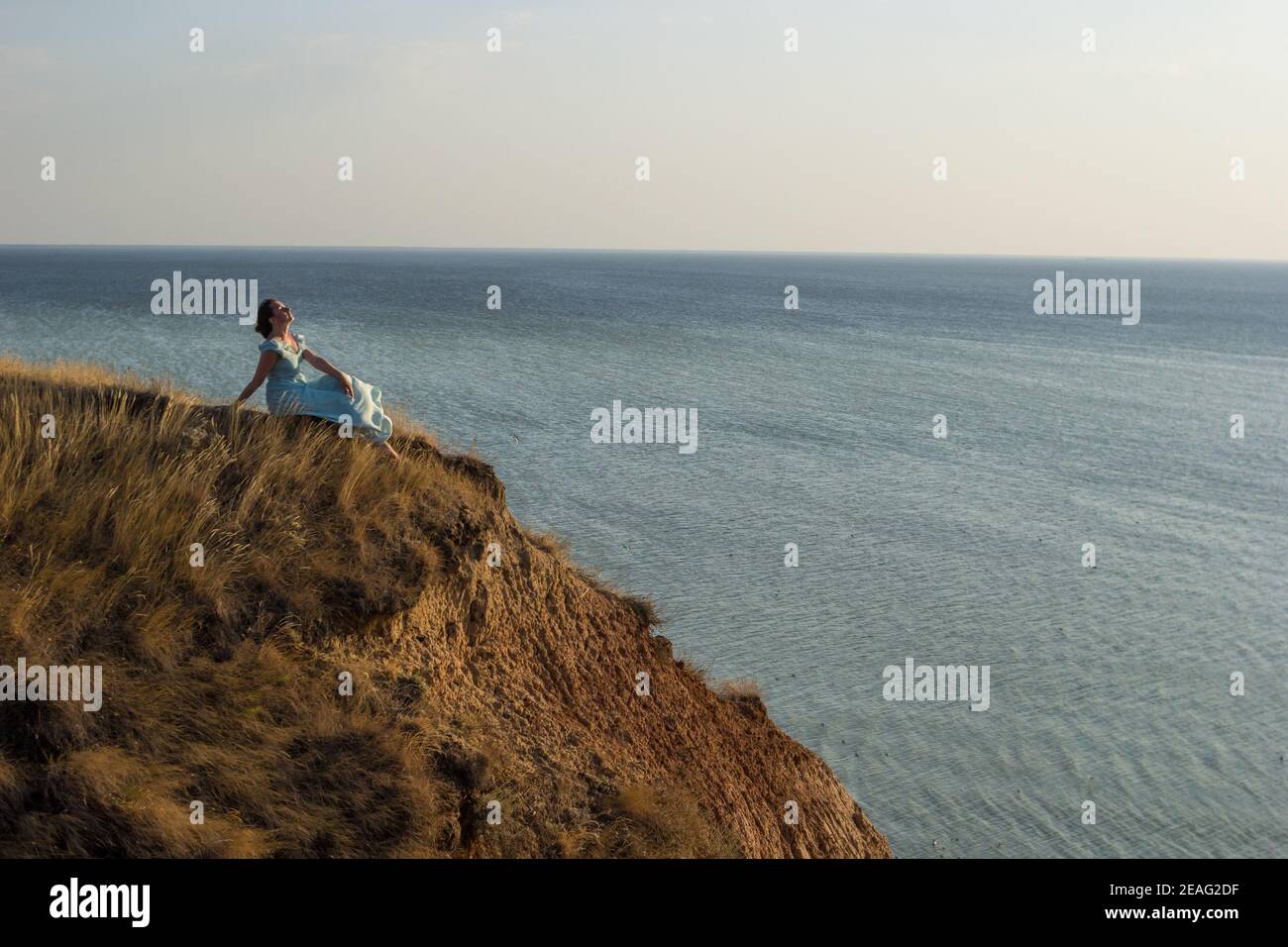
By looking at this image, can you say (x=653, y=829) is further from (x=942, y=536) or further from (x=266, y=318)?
(x=942, y=536)

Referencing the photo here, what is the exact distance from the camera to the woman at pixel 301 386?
35.2 feet

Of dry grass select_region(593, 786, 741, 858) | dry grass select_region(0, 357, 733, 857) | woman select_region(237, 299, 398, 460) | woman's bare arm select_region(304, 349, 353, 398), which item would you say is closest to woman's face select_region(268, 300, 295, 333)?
woman select_region(237, 299, 398, 460)

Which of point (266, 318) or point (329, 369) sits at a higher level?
point (266, 318)

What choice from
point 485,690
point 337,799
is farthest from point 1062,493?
point 337,799

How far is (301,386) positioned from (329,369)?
36cm

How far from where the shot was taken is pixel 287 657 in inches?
353

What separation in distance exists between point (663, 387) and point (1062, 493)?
26883 mm

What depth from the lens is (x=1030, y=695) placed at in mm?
26391

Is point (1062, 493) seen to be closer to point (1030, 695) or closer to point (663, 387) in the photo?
point (1030, 695)

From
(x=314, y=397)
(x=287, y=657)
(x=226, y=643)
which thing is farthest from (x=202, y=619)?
(x=314, y=397)

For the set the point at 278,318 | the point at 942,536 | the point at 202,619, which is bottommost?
the point at 942,536

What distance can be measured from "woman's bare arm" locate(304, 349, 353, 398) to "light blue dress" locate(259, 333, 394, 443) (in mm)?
68

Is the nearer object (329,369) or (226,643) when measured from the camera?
(226,643)

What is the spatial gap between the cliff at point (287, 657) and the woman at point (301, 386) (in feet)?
0.95
